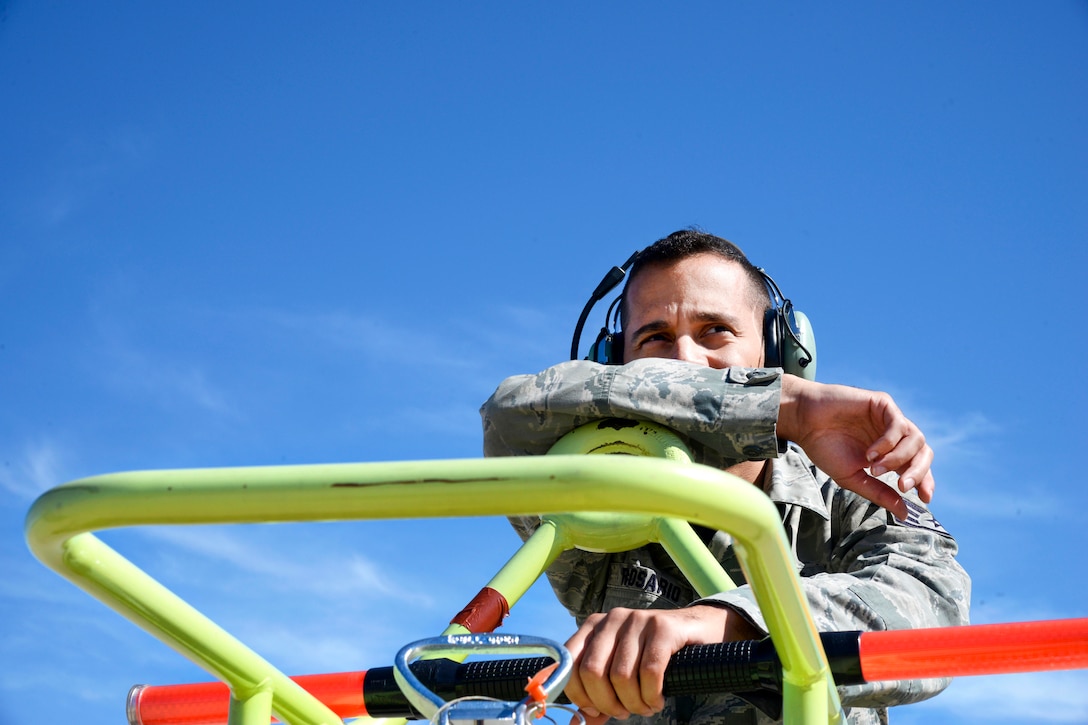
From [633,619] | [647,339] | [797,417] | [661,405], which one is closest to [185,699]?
[633,619]

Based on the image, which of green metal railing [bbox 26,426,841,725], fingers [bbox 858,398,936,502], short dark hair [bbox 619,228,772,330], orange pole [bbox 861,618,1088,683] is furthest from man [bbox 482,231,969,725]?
green metal railing [bbox 26,426,841,725]

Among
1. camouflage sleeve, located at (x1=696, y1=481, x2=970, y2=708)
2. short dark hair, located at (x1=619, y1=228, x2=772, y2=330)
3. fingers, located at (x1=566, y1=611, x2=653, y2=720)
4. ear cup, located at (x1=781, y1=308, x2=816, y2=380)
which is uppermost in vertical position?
short dark hair, located at (x1=619, y1=228, x2=772, y2=330)

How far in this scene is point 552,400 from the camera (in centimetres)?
194

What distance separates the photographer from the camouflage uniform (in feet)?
5.68

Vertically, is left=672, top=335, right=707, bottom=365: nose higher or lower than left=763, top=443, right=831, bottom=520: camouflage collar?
higher

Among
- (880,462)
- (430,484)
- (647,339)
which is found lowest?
(430,484)

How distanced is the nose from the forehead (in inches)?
3.6

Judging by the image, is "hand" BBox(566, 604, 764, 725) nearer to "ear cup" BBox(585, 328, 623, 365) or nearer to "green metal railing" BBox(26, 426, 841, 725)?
"green metal railing" BBox(26, 426, 841, 725)

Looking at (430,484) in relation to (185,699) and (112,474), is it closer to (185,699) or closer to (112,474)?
(112,474)

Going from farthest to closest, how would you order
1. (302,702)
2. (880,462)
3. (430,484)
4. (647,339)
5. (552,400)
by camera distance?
1. (647,339)
2. (552,400)
3. (880,462)
4. (302,702)
5. (430,484)

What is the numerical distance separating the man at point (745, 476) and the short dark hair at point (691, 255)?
0.43 ft

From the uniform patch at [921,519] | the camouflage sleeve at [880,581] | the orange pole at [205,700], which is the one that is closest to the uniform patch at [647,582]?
the camouflage sleeve at [880,581]

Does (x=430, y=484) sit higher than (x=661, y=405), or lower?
lower

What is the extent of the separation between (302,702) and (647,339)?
1.52 metres
